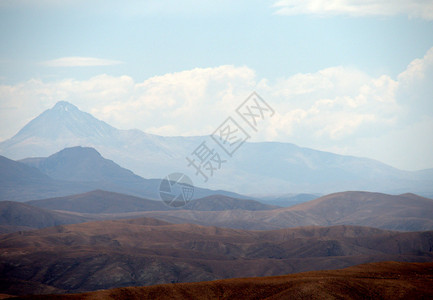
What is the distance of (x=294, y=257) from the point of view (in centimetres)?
14550

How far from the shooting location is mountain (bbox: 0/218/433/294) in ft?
370

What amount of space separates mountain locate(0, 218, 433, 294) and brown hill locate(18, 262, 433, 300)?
44.8m

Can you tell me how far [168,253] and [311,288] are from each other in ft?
261

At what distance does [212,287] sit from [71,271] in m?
59.1

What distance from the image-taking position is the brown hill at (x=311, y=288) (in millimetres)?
57375

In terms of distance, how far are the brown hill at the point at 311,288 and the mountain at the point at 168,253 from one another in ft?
147

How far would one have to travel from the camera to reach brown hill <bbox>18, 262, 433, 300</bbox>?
5738cm

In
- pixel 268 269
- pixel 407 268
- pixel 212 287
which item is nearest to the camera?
pixel 212 287

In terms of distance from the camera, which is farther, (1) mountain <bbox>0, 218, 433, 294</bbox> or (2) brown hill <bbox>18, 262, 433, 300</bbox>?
(1) mountain <bbox>0, 218, 433, 294</bbox>

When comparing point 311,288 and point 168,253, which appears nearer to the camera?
point 311,288

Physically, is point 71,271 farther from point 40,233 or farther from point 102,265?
point 40,233

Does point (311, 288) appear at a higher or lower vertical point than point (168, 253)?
higher

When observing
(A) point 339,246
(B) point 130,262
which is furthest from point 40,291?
(A) point 339,246

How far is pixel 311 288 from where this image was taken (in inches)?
2283
